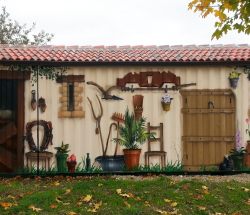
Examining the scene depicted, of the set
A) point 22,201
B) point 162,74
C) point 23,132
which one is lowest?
point 22,201

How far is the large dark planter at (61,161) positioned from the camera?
14.1 meters

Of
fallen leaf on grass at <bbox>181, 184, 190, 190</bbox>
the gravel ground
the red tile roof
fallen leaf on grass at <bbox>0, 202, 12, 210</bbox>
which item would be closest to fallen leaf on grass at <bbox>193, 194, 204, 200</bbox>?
fallen leaf on grass at <bbox>181, 184, 190, 190</bbox>

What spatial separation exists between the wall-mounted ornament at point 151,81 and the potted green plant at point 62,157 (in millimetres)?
2125

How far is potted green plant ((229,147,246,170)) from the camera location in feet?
46.6

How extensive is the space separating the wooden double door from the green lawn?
350 cm

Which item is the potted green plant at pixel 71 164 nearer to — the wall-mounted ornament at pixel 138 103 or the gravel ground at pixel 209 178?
the wall-mounted ornament at pixel 138 103

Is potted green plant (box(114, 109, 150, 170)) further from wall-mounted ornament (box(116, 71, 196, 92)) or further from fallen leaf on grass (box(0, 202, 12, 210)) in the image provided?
fallen leaf on grass (box(0, 202, 12, 210))

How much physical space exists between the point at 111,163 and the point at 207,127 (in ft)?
8.80

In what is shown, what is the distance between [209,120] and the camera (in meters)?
14.5

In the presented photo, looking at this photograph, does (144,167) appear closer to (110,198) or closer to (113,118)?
(113,118)

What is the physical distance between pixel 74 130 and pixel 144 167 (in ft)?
6.72

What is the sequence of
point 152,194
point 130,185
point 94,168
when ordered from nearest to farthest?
point 152,194 < point 130,185 < point 94,168

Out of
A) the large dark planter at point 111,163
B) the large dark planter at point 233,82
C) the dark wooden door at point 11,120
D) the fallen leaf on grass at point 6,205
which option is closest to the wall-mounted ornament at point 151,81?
the large dark planter at point 233,82

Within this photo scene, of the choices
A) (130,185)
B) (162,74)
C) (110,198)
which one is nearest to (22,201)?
(110,198)
